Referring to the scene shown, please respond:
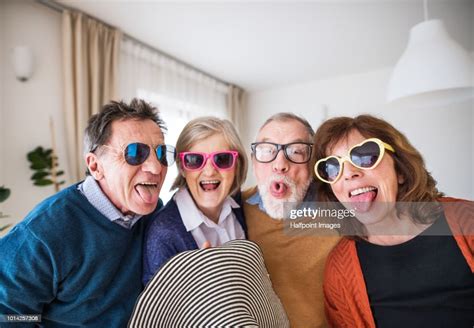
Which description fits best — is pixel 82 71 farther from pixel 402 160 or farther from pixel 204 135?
pixel 402 160

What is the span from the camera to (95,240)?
702 mm

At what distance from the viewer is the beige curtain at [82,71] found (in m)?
2.00

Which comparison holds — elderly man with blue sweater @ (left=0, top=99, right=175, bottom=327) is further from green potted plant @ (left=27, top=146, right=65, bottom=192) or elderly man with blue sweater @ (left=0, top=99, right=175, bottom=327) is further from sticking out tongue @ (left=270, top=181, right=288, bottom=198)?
green potted plant @ (left=27, top=146, right=65, bottom=192)

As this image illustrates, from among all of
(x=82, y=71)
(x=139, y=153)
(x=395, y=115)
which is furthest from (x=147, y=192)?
(x=82, y=71)

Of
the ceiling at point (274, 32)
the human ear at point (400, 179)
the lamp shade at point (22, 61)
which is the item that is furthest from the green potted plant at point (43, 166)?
the human ear at point (400, 179)

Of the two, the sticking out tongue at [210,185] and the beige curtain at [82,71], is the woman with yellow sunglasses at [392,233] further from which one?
the beige curtain at [82,71]

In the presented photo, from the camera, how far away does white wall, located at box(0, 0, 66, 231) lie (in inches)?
68.7

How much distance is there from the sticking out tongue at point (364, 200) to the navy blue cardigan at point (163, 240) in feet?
1.29

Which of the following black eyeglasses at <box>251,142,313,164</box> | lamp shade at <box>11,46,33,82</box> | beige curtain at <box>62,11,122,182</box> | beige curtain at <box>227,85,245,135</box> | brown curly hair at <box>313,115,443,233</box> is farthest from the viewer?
beige curtain at <box>62,11,122,182</box>

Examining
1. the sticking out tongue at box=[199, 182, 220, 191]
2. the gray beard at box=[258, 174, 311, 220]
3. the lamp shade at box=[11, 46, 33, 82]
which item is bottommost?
the gray beard at box=[258, 174, 311, 220]

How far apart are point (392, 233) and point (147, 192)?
1.94ft

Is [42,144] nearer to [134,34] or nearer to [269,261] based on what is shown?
[134,34]

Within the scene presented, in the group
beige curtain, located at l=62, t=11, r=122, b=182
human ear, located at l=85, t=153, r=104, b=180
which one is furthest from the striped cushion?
beige curtain, located at l=62, t=11, r=122, b=182

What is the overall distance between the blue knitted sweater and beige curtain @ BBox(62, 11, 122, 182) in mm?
1484
